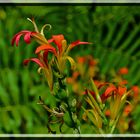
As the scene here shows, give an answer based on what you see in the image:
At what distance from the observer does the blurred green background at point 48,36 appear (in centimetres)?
168

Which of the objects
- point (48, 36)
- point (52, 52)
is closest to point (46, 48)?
point (52, 52)

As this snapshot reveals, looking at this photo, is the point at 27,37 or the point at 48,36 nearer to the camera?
the point at 27,37

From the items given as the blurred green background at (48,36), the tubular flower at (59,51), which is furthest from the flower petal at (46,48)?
the blurred green background at (48,36)

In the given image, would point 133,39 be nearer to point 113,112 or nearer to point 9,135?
point 9,135

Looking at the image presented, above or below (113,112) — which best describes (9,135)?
below

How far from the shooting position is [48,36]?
1.93 metres

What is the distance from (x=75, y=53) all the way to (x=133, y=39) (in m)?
0.28

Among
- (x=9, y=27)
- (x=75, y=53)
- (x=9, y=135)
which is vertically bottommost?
(x=9, y=135)

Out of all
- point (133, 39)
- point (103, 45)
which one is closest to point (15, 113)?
point (103, 45)

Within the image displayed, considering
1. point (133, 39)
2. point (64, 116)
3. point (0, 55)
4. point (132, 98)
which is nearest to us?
point (64, 116)

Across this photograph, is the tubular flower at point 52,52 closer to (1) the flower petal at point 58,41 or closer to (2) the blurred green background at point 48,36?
(1) the flower petal at point 58,41

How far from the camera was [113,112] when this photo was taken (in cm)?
67

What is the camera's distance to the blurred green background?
66.1 inches

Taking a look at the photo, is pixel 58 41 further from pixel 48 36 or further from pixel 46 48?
pixel 48 36
